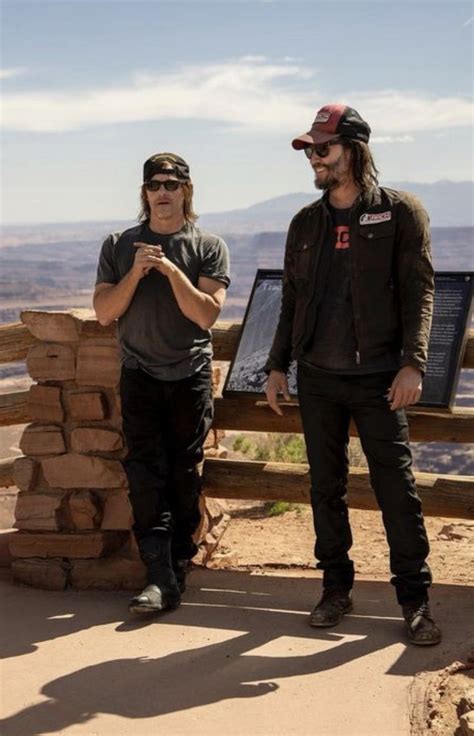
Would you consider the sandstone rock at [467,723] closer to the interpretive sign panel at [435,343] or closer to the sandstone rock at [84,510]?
the interpretive sign panel at [435,343]

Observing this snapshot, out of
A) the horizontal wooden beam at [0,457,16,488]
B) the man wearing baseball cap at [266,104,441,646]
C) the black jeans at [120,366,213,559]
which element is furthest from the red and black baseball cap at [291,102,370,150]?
the horizontal wooden beam at [0,457,16,488]

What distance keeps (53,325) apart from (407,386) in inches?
83.0

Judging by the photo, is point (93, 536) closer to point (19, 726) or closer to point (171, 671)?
point (171, 671)

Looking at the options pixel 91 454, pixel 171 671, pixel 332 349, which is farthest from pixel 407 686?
pixel 91 454

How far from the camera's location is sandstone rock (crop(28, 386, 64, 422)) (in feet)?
18.7

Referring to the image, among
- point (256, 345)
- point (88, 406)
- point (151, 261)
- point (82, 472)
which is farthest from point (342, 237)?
point (82, 472)

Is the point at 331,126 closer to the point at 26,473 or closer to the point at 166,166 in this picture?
the point at 166,166

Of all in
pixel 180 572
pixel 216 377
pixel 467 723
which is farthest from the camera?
pixel 216 377

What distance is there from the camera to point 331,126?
14.5 ft

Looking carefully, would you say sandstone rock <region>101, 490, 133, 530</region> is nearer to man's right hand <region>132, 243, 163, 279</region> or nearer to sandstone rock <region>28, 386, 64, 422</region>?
sandstone rock <region>28, 386, 64, 422</region>

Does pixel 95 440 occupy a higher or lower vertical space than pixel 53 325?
lower

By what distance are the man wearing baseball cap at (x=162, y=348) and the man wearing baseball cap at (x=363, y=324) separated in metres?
0.53

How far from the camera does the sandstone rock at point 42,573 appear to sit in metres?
5.63

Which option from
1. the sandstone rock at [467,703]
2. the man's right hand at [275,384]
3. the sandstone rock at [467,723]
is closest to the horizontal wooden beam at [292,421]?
the man's right hand at [275,384]
